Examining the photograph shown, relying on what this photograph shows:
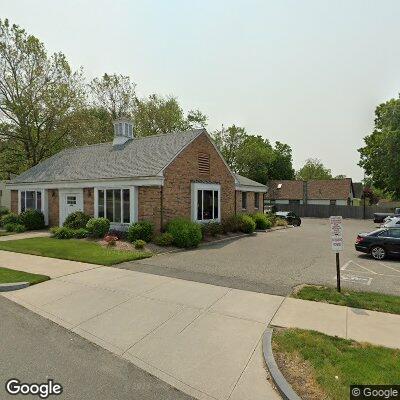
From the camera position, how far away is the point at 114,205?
17.4 m

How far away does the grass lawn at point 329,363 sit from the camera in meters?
4.11

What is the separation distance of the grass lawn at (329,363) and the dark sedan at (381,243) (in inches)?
380

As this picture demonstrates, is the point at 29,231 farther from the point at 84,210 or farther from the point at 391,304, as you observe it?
the point at 391,304

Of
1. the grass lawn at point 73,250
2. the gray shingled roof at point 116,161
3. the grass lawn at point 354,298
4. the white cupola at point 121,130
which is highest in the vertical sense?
the white cupola at point 121,130

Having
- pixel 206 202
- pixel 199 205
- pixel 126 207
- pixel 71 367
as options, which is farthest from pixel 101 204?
pixel 71 367

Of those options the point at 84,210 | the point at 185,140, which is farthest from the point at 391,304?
the point at 84,210

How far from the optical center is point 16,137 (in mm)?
31469

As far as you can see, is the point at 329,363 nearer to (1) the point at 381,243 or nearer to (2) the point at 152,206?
(1) the point at 381,243

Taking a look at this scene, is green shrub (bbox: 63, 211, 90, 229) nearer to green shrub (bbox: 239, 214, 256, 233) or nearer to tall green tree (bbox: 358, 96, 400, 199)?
green shrub (bbox: 239, 214, 256, 233)

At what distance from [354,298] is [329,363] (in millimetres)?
3617

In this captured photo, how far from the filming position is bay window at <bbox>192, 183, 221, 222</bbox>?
61.0ft

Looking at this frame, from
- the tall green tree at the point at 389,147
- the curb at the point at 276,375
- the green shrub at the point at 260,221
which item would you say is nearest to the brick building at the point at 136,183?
the green shrub at the point at 260,221

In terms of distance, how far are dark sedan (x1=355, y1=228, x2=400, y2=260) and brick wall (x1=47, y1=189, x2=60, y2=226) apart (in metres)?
17.7

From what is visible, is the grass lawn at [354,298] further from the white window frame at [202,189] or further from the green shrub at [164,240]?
the white window frame at [202,189]
